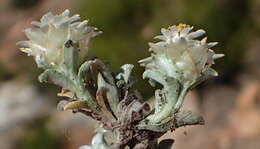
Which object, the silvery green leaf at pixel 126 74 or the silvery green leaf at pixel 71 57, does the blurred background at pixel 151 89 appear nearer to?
the silvery green leaf at pixel 126 74

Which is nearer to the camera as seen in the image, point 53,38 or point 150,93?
point 53,38

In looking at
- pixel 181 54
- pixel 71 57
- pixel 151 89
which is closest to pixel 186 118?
pixel 181 54

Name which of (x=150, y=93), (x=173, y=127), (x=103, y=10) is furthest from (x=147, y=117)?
(x=103, y=10)

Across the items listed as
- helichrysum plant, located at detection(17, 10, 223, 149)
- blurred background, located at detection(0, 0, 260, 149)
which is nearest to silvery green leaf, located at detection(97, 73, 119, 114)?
helichrysum plant, located at detection(17, 10, 223, 149)

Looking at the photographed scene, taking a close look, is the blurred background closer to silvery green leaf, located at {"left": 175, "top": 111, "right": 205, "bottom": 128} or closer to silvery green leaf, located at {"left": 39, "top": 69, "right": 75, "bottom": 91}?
silvery green leaf, located at {"left": 175, "top": 111, "right": 205, "bottom": 128}

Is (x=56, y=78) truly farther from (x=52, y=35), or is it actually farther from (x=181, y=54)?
(x=181, y=54)

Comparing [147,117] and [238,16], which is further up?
[238,16]

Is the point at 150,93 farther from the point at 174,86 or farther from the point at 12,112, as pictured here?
the point at 174,86
